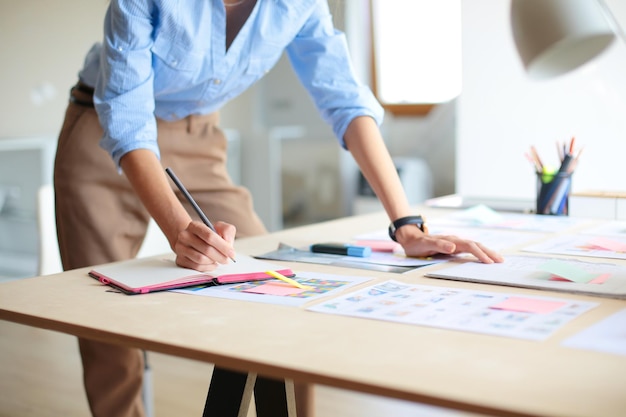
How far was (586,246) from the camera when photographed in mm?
1353

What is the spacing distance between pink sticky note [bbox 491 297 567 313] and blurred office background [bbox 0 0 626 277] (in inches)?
36.9

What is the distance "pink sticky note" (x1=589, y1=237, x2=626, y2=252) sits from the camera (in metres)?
1.33

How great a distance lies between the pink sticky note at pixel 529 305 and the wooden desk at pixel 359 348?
44mm

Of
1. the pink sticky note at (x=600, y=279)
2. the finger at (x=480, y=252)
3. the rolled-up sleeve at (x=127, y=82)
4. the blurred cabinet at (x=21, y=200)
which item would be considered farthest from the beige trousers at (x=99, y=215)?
the blurred cabinet at (x=21, y=200)

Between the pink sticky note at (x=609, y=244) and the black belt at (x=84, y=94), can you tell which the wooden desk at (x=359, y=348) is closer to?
the pink sticky note at (x=609, y=244)

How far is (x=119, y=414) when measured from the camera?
1.61 metres

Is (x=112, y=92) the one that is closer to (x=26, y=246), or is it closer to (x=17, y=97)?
(x=26, y=246)

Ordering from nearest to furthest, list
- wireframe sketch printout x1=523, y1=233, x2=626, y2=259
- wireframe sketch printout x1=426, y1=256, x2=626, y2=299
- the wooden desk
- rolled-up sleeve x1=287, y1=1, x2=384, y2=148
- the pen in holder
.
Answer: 1. the wooden desk
2. wireframe sketch printout x1=426, y1=256, x2=626, y2=299
3. wireframe sketch printout x1=523, y1=233, x2=626, y2=259
4. rolled-up sleeve x1=287, y1=1, x2=384, y2=148
5. the pen in holder

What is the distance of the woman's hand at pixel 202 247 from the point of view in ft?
3.68

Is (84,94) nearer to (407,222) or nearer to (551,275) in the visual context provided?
(407,222)

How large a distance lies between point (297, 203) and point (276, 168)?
0.36 metres

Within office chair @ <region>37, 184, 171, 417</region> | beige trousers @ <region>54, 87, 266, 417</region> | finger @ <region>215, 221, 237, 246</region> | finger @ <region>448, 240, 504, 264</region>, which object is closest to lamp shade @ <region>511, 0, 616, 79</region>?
finger @ <region>448, 240, 504, 264</region>

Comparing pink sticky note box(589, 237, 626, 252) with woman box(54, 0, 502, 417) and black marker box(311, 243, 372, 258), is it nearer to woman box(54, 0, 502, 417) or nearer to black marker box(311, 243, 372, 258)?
woman box(54, 0, 502, 417)

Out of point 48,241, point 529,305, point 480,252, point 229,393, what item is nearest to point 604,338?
point 529,305
